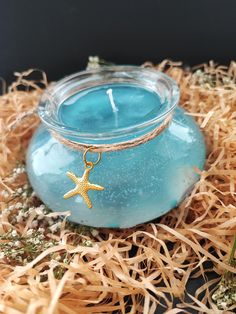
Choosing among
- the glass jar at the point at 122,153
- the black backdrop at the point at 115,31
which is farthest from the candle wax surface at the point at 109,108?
the black backdrop at the point at 115,31

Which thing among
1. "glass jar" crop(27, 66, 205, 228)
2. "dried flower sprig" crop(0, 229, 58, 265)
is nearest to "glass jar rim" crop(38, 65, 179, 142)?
"glass jar" crop(27, 66, 205, 228)

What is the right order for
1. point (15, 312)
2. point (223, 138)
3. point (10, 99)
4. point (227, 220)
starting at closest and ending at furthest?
point (15, 312) → point (227, 220) → point (223, 138) → point (10, 99)

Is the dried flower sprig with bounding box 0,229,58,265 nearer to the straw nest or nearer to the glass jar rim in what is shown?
the straw nest

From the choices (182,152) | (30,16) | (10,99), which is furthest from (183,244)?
(30,16)

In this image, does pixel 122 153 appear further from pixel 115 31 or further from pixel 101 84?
pixel 115 31

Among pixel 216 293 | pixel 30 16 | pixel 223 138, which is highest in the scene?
pixel 30 16

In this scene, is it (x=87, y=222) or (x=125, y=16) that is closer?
(x=87, y=222)

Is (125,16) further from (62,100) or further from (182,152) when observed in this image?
(182,152)
